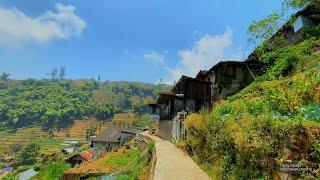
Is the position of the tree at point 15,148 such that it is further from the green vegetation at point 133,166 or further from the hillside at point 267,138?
the hillside at point 267,138

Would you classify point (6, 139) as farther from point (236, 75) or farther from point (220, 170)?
point (220, 170)

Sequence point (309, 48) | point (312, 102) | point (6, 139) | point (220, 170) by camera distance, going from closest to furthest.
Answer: point (312, 102)
point (220, 170)
point (309, 48)
point (6, 139)

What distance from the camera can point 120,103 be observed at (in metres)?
194

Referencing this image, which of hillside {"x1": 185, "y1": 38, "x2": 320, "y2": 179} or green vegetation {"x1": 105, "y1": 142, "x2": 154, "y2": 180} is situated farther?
green vegetation {"x1": 105, "y1": 142, "x2": 154, "y2": 180}

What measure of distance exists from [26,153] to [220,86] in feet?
256

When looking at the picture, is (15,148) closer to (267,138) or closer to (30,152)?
(30,152)

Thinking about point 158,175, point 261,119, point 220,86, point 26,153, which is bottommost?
point 26,153

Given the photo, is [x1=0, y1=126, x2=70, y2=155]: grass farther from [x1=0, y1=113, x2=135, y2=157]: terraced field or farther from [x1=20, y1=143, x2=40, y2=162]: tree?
[x1=20, y1=143, x2=40, y2=162]: tree

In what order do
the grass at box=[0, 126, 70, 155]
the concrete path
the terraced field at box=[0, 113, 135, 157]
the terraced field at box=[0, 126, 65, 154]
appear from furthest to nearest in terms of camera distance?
the terraced field at box=[0, 113, 135, 157]
the terraced field at box=[0, 126, 65, 154]
the grass at box=[0, 126, 70, 155]
the concrete path

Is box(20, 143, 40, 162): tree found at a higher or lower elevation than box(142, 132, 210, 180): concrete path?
lower

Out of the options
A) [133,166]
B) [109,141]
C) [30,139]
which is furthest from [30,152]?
[133,166]

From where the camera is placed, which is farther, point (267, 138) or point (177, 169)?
point (177, 169)

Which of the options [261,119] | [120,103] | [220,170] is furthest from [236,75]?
[120,103]

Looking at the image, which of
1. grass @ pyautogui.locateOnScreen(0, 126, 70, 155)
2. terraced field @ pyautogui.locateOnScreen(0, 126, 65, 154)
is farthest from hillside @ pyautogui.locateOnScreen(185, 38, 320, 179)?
terraced field @ pyautogui.locateOnScreen(0, 126, 65, 154)
